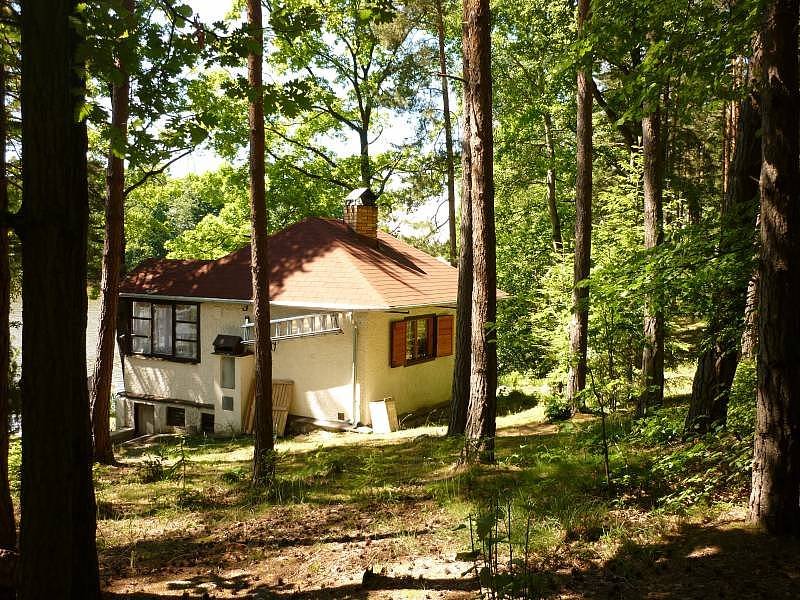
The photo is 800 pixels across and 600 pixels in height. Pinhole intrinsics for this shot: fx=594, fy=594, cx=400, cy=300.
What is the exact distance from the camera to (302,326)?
1595 cm

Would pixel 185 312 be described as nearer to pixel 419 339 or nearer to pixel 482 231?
pixel 419 339

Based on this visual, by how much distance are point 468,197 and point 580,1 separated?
18.4 ft

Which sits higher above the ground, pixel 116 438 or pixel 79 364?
pixel 79 364

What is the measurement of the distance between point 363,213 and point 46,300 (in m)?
16.1

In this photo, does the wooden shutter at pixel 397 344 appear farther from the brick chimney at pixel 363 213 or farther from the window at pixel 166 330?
the window at pixel 166 330

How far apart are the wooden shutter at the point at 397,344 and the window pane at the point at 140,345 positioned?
8080 mm

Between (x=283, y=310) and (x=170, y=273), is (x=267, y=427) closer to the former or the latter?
(x=283, y=310)

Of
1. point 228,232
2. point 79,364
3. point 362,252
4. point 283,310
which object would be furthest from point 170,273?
point 79,364

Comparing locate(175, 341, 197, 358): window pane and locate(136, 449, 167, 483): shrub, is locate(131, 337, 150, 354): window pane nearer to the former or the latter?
locate(175, 341, 197, 358): window pane

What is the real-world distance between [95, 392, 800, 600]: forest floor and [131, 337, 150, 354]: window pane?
26.4 feet

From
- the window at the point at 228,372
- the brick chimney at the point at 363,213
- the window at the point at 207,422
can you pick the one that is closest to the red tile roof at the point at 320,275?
the brick chimney at the point at 363,213

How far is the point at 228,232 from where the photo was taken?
2778 centimetres

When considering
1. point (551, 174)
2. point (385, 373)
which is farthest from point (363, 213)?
point (551, 174)

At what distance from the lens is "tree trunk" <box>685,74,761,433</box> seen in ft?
20.8
